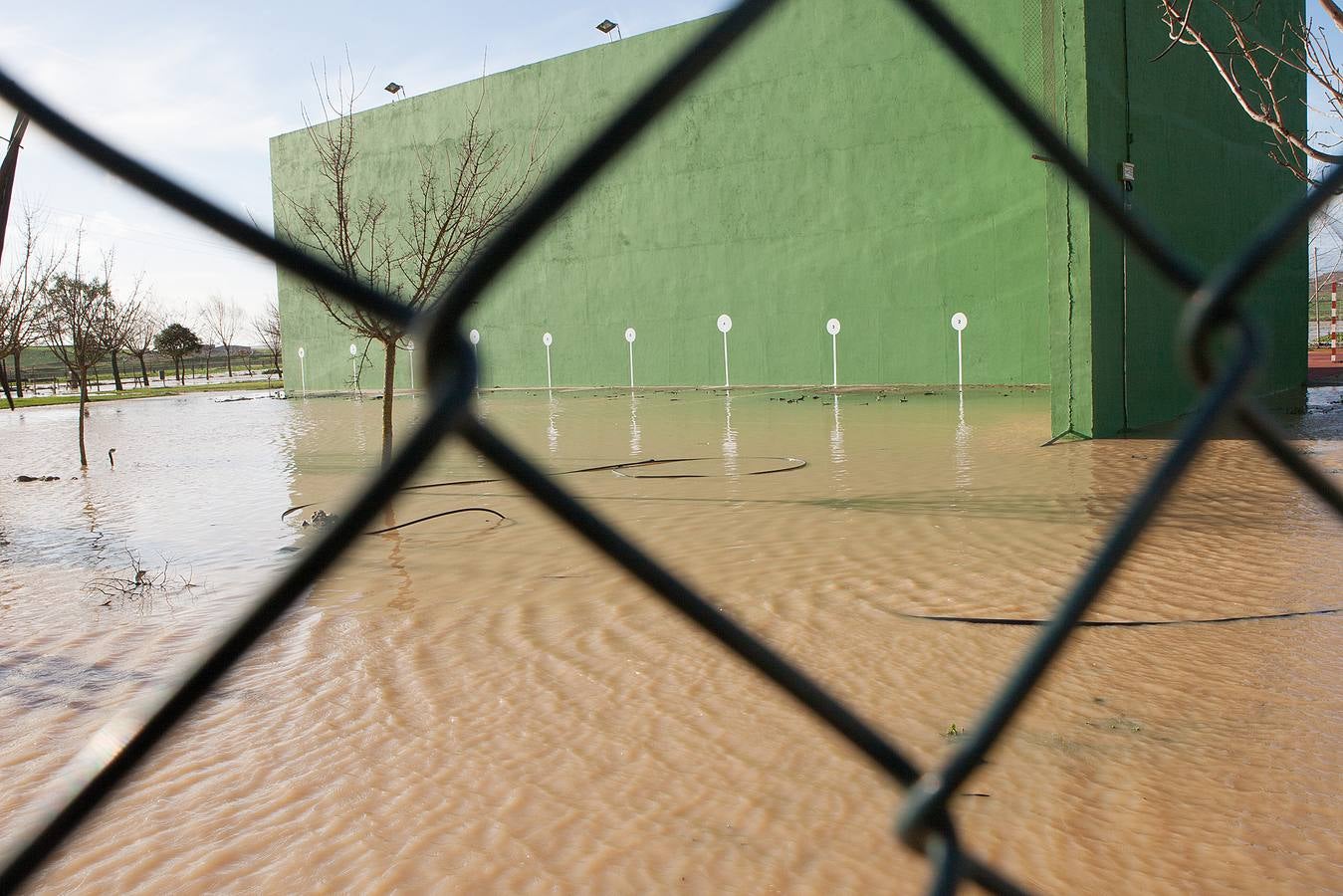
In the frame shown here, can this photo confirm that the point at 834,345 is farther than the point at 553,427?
Yes

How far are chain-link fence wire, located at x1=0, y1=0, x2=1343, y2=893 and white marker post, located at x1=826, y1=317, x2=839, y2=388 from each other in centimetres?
2079

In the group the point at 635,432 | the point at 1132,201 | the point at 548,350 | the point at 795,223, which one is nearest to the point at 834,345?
the point at 795,223

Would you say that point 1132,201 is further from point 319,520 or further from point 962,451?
point 319,520

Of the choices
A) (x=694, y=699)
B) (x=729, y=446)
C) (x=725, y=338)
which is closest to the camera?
(x=694, y=699)

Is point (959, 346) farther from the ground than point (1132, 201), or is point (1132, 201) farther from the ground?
point (1132, 201)

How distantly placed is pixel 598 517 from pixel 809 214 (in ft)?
71.3

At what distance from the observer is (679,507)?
7.93 meters

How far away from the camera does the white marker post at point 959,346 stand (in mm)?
19734

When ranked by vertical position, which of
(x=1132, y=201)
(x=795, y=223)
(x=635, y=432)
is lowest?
(x=635, y=432)

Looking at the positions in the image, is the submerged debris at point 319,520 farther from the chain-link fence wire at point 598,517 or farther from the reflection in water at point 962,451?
the chain-link fence wire at point 598,517

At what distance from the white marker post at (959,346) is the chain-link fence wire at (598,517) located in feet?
64.5

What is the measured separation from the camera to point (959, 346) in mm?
19859

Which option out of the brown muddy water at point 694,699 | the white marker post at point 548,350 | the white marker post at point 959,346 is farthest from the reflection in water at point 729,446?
the white marker post at point 548,350

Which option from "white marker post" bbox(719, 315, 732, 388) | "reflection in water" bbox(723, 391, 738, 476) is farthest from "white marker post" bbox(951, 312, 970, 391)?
"reflection in water" bbox(723, 391, 738, 476)
